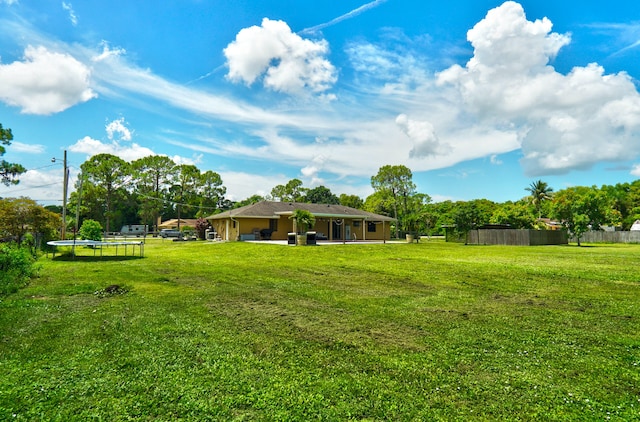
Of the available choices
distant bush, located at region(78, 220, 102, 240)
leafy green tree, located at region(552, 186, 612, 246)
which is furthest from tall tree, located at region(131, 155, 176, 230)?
leafy green tree, located at region(552, 186, 612, 246)

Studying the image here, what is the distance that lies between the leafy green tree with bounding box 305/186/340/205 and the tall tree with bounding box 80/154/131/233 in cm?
3060

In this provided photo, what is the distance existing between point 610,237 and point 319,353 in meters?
50.1

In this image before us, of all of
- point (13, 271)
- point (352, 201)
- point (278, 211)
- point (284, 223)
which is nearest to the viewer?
point (13, 271)

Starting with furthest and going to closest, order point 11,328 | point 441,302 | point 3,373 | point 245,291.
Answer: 1. point 245,291
2. point 441,302
3. point 11,328
4. point 3,373

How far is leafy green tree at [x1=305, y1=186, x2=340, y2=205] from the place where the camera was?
6669cm

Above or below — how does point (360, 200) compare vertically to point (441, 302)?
above

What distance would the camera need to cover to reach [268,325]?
5.59 metres

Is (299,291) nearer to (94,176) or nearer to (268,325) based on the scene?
(268,325)

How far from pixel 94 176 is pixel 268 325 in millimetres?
54296

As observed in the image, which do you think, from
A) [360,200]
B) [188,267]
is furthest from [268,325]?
[360,200]

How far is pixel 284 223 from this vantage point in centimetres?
3011

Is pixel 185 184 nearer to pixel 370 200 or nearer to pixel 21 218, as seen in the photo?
pixel 370 200

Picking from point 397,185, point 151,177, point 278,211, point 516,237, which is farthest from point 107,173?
point 516,237

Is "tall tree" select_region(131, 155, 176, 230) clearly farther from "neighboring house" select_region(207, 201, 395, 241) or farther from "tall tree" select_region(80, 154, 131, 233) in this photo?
"neighboring house" select_region(207, 201, 395, 241)
